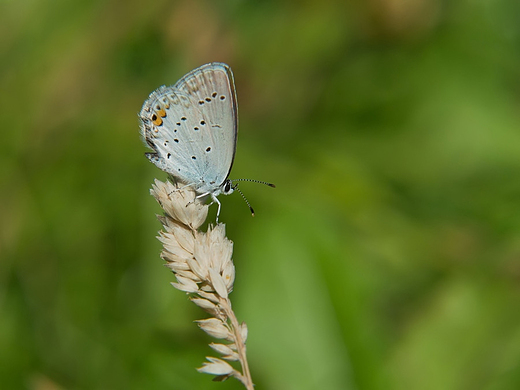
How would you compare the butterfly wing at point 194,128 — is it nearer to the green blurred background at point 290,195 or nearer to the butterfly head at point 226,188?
the butterfly head at point 226,188

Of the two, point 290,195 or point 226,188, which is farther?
point 290,195

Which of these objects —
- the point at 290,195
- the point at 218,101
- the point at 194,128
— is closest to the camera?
the point at 218,101

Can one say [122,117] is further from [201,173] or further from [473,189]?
[473,189]

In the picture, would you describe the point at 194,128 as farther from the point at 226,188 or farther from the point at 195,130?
the point at 226,188

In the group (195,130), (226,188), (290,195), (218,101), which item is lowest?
(290,195)

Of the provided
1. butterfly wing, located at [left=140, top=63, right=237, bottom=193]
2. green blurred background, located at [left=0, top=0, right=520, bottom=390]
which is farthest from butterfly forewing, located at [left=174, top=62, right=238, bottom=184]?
green blurred background, located at [left=0, top=0, right=520, bottom=390]

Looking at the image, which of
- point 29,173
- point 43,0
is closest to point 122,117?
point 29,173

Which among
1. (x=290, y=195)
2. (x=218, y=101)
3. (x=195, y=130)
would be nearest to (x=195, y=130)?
(x=195, y=130)
